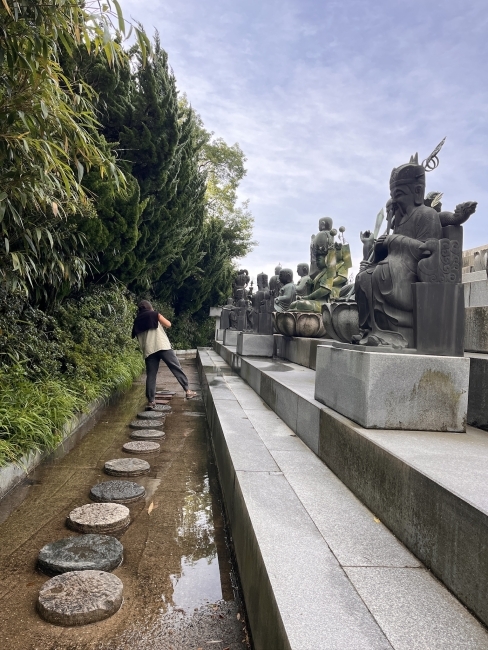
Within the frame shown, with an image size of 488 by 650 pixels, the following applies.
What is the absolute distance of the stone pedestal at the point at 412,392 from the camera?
114 inches

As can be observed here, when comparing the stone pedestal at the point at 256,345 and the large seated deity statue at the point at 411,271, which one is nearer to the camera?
the large seated deity statue at the point at 411,271

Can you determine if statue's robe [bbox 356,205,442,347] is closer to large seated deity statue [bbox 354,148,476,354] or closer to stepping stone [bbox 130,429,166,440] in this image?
large seated deity statue [bbox 354,148,476,354]

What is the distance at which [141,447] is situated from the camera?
4.43 metres

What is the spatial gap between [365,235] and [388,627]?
17.5 feet

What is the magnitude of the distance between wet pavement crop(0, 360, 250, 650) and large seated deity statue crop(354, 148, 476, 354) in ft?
5.84

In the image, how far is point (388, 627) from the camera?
1429mm

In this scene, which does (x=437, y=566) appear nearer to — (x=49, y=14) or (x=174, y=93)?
(x=49, y=14)

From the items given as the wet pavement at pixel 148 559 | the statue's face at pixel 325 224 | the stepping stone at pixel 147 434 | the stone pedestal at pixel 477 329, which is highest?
the statue's face at pixel 325 224

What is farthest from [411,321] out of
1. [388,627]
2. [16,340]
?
[16,340]

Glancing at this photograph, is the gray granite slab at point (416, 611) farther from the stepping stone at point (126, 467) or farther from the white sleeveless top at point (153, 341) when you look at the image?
the white sleeveless top at point (153, 341)

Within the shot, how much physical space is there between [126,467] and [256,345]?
5639 millimetres

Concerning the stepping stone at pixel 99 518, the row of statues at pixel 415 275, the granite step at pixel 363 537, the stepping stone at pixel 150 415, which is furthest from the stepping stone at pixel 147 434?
the row of statues at pixel 415 275

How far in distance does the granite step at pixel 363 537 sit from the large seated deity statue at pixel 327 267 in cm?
657

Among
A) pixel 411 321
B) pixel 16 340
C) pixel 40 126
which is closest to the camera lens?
pixel 40 126
